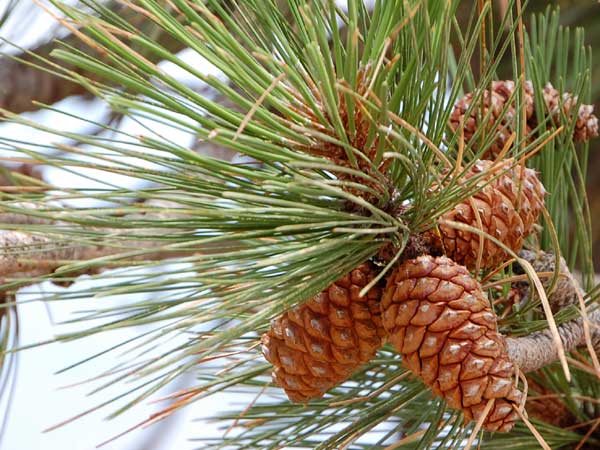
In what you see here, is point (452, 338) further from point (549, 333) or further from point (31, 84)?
point (31, 84)

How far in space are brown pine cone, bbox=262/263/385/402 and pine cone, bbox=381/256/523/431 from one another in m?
0.03

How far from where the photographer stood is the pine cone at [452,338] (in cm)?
52

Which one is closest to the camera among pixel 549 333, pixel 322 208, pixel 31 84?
pixel 322 208

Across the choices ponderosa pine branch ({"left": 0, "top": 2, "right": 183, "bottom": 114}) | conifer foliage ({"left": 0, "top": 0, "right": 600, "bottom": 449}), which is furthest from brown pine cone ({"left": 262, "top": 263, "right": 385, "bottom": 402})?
ponderosa pine branch ({"left": 0, "top": 2, "right": 183, "bottom": 114})

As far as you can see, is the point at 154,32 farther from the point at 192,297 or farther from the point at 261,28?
the point at 192,297

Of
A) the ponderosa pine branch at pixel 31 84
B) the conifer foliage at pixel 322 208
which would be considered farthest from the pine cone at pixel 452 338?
the ponderosa pine branch at pixel 31 84

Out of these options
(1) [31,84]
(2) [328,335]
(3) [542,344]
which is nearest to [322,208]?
(2) [328,335]

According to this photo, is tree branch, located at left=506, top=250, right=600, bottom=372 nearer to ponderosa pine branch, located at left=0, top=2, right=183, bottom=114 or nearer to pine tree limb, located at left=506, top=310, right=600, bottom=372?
pine tree limb, located at left=506, top=310, right=600, bottom=372

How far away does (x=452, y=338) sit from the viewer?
0.52m

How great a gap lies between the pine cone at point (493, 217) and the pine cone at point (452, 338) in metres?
0.04

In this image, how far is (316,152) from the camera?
529 mm

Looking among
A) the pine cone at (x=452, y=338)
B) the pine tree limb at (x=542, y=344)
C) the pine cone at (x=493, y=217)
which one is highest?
the pine cone at (x=493, y=217)

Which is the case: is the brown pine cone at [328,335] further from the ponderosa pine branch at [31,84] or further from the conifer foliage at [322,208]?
the ponderosa pine branch at [31,84]

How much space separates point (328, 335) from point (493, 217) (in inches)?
5.3
